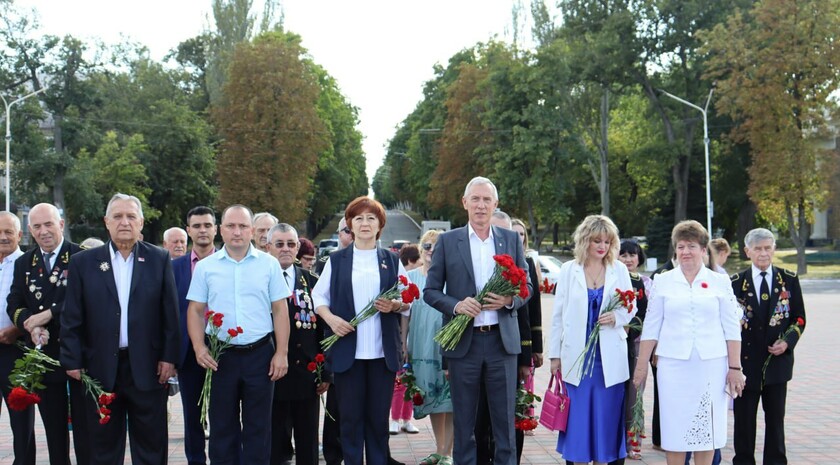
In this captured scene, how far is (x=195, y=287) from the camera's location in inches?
232

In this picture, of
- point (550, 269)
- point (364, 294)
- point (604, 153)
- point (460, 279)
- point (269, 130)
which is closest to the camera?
point (460, 279)

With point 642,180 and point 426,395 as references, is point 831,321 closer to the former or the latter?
Result: point 426,395

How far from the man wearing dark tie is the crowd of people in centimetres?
2

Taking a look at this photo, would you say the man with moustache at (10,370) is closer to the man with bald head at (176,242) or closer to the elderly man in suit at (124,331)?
the elderly man in suit at (124,331)

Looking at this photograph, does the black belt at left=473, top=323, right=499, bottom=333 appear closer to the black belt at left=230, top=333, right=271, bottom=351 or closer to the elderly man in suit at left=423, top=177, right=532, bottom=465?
the elderly man in suit at left=423, top=177, right=532, bottom=465

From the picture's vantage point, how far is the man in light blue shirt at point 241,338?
5.86m

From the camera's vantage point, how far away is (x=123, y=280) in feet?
19.1

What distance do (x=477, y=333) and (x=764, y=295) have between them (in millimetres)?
2662

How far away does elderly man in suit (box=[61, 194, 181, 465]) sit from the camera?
5.68m

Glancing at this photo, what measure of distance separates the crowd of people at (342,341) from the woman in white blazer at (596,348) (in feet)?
0.04

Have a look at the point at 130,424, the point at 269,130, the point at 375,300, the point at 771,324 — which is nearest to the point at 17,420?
the point at 130,424

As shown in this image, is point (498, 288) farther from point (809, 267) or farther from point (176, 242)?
point (809, 267)

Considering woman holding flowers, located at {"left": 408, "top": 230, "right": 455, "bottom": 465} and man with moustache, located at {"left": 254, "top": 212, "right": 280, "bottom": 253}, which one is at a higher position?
man with moustache, located at {"left": 254, "top": 212, "right": 280, "bottom": 253}

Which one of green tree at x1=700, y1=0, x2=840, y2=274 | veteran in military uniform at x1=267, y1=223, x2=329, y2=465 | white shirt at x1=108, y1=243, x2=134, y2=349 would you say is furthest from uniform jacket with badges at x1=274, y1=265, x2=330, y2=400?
green tree at x1=700, y1=0, x2=840, y2=274
